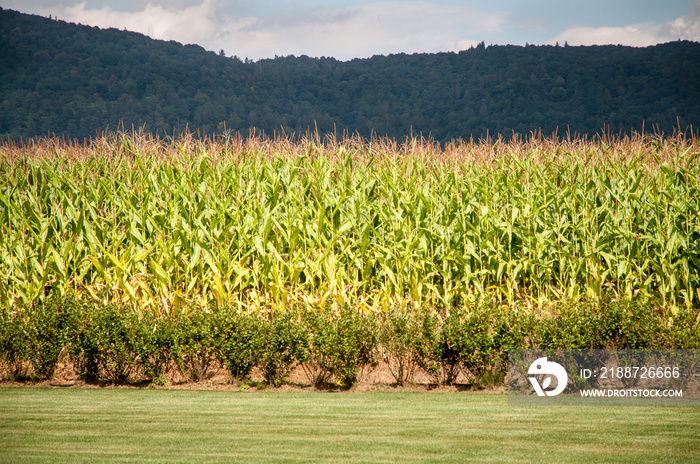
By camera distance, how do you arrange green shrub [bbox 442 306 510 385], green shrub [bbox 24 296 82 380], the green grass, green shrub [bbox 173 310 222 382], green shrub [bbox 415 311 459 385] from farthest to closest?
green shrub [bbox 24 296 82 380] → green shrub [bbox 173 310 222 382] → green shrub [bbox 415 311 459 385] → green shrub [bbox 442 306 510 385] → the green grass

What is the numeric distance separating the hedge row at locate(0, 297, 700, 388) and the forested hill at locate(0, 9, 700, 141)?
43.7 meters

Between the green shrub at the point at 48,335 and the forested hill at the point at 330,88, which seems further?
the forested hill at the point at 330,88

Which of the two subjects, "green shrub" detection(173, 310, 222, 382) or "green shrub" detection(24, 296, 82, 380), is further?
"green shrub" detection(24, 296, 82, 380)

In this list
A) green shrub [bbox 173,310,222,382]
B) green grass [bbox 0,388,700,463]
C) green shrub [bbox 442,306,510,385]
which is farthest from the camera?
green shrub [bbox 173,310,222,382]

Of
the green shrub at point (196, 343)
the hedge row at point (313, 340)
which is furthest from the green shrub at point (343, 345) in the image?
the green shrub at point (196, 343)

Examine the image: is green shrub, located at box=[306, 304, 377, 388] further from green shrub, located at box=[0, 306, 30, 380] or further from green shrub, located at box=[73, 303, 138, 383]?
green shrub, located at box=[0, 306, 30, 380]

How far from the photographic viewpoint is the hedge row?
229 inches

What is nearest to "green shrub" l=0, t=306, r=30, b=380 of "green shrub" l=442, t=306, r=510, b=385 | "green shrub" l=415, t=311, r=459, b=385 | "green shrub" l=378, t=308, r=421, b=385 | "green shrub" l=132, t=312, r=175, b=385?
"green shrub" l=132, t=312, r=175, b=385

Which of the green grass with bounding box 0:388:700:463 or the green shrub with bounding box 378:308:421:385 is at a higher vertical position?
the green shrub with bounding box 378:308:421:385

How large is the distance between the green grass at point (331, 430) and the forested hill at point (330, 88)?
147 ft

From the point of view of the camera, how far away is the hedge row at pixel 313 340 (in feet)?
19.1

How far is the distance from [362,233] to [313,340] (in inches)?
81.4

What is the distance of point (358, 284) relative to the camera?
7309mm

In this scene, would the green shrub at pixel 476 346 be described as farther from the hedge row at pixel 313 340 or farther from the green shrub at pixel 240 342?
the green shrub at pixel 240 342
